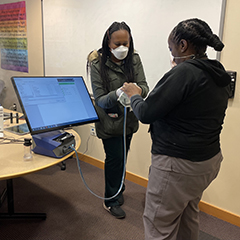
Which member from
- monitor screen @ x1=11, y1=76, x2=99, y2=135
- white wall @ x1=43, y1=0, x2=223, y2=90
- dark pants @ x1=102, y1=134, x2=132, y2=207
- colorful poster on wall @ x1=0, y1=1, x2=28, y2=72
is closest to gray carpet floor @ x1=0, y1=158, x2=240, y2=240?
dark pants @ x1=102, y1=134, x2=132, y2=207

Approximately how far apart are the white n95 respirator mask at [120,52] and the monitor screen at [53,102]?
31cm

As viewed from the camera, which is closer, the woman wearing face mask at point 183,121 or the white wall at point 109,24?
the woman wearing face mask at point 183,121

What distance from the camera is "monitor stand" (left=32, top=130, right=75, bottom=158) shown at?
1.48 metres

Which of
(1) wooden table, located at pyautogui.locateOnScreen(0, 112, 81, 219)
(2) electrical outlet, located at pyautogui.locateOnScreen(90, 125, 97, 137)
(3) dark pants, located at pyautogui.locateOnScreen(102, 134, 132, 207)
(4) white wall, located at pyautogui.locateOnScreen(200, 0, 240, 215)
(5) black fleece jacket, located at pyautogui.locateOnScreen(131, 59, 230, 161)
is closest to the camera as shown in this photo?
(5) black fleece jacket, located at pyautogui.locateOnScreen(131, 59, 230, 161)

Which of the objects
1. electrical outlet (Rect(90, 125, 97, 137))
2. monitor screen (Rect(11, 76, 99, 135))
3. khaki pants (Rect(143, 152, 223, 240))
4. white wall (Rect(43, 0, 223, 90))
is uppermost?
white wall (Rect(43, 0, 223, 90))

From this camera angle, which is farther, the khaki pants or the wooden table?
the wooden table

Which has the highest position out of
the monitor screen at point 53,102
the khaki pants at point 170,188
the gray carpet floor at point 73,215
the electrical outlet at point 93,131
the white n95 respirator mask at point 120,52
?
the white n95 respirator mask at point 120,52

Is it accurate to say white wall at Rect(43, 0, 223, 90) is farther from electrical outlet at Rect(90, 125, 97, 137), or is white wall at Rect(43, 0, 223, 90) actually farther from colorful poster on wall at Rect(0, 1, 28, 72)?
electrical outlet at Rect(90, 125, 97, 137)

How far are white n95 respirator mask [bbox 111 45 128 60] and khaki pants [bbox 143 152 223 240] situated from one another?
0.81 m

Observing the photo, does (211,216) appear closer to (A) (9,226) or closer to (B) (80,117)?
(B) (80,117)

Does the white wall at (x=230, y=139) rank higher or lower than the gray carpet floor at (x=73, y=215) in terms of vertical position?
higher

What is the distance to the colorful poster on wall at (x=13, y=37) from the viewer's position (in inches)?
139

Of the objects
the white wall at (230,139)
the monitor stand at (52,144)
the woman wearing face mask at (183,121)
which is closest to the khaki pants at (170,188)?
the woman wearing face mask at (183,121)

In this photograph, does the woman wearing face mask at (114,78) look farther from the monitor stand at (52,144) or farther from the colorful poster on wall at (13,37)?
the colorful poster on wall at (13,37)
